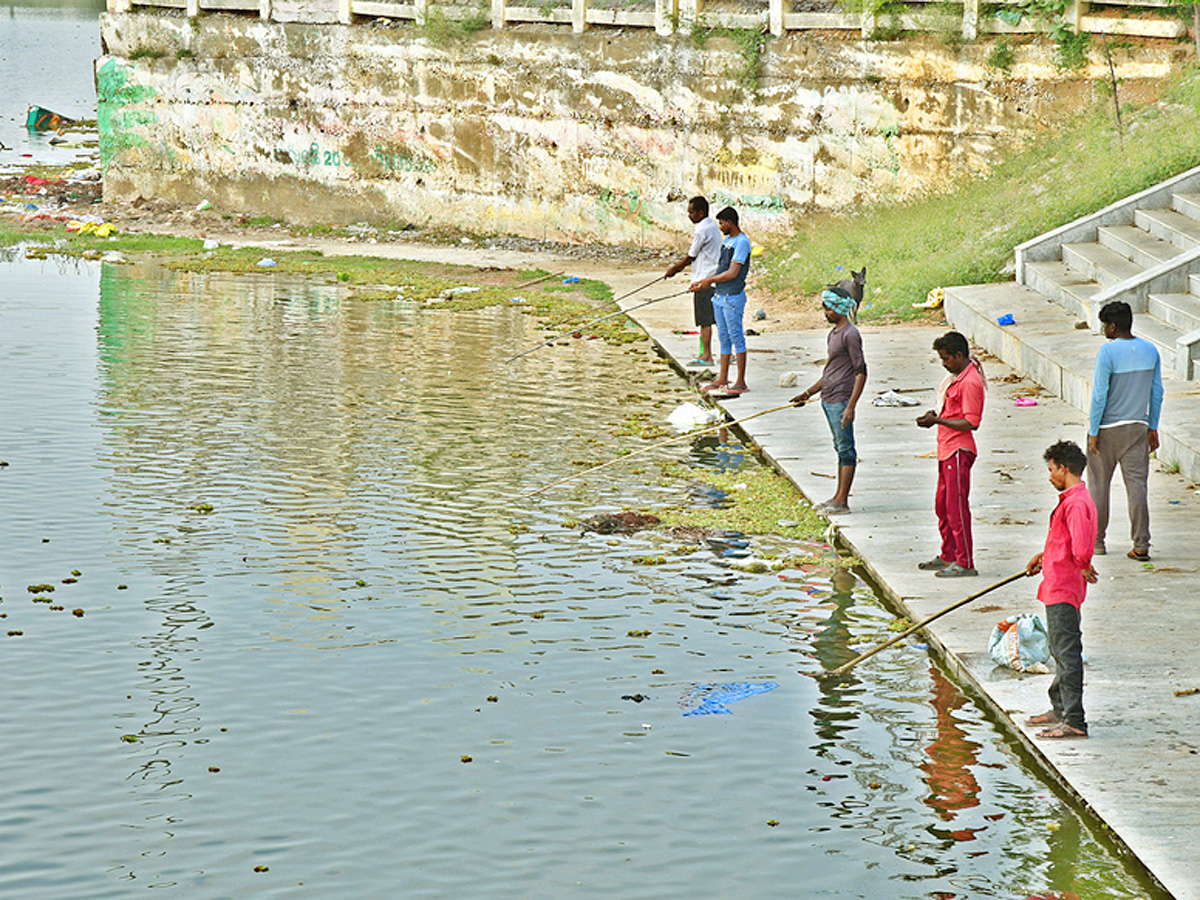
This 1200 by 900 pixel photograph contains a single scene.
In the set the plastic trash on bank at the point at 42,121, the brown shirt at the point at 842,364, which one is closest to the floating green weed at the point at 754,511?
the brown shirt at the point at 842,364

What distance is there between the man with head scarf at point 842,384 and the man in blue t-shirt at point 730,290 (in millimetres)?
3646

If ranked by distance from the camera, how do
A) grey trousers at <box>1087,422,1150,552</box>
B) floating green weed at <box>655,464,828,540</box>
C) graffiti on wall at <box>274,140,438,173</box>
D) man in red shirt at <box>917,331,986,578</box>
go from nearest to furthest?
1. man in red shirt at <box>917,331,986,578</box>
2. grey trousers at <box>1087,422,1150,552</box>
3. floating green weed at <box>655,464,828,540</box>
4. graffiti on wall at <box>274,140,438,173</box>

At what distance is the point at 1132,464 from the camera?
9883 mm

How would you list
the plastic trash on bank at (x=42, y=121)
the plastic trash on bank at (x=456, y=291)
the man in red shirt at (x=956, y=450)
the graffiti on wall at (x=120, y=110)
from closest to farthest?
the man in red shirt at (x=956, y=450) < the plastic trash on bank at (x=456, y=291) < the graffiti on wall at (x=120, y=110) < the plastic trash on bank at (x=42, y=121)

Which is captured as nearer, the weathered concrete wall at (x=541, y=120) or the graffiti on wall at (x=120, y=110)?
the weathered concrete wall at (x=541, y=120)

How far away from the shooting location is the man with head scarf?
11.1m

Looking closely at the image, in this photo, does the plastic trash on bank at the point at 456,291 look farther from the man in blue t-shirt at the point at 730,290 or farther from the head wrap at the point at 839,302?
the head wrap at the point at 839,302

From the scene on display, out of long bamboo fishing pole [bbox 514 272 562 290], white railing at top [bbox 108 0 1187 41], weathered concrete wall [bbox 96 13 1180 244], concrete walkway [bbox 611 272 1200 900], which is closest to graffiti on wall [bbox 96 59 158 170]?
weathered concrete wall [bbox 96 13 1180 244]

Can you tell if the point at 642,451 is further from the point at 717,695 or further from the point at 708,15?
the point at 708,15

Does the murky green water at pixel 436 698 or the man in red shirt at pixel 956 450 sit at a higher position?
the man in red shirt at pixel 956 450

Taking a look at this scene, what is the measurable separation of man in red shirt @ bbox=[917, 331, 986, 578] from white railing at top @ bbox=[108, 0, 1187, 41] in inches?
509

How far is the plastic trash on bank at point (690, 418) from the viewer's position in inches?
555

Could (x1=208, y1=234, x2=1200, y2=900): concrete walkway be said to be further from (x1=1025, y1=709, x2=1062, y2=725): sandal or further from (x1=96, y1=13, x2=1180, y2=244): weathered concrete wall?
(x1=96, y1=13, x2=1180, y2=244): weathered concrete wall

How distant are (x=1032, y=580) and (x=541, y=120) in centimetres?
1756
